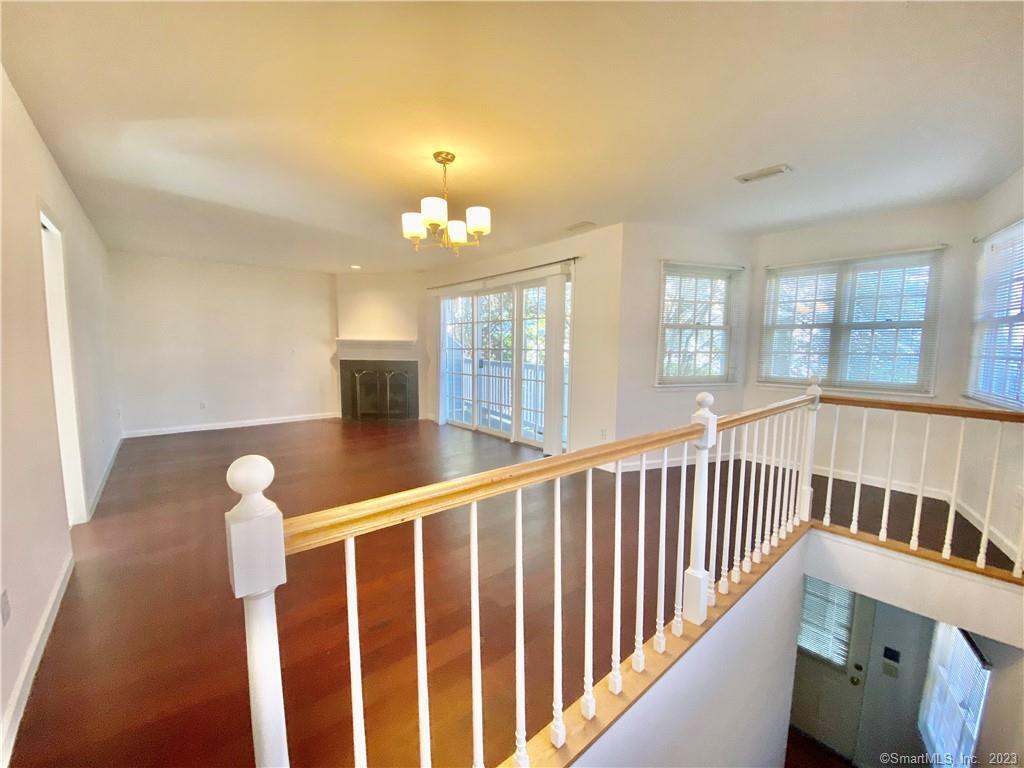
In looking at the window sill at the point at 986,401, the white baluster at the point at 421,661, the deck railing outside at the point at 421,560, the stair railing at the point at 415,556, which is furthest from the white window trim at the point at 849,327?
the white baluster at the point at 421,661

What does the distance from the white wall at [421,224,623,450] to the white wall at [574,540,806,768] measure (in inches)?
74.5

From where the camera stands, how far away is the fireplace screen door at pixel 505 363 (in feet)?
15.8

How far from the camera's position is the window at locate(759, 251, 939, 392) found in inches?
133

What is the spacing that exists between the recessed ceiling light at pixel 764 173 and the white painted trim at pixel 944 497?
2.45 meters

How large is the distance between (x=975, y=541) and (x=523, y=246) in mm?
4446

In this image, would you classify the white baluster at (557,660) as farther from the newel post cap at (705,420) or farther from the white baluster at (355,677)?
the newel post cap at (705,420)

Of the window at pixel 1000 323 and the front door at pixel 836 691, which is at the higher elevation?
the window at pixel 1000 323

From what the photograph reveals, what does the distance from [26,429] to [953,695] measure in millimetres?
6101

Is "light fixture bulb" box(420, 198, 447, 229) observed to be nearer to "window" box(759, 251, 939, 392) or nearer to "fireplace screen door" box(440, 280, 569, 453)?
"fireplace screen door" box(440, 280, 569, 453)

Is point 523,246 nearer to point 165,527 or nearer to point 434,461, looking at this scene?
point 434,461

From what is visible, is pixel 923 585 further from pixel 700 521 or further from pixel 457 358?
pixel 457 358

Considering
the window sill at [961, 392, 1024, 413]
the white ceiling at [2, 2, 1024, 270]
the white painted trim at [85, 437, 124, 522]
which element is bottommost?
the white painted trim at [85, 437, 124, 522]

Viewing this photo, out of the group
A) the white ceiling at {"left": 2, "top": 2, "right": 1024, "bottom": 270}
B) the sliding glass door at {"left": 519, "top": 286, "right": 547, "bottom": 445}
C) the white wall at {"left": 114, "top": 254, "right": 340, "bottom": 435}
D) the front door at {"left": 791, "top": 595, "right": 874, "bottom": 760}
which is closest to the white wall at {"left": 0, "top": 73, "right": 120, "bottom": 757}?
the white ceiling at {"left": 2, "top": 2, "right": 1024, "bottom": 270}

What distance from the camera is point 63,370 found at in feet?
8.86
